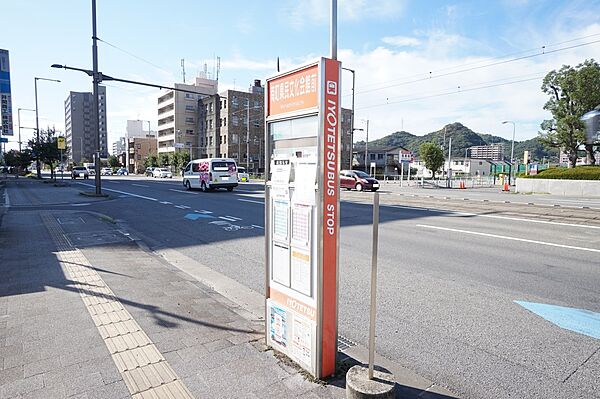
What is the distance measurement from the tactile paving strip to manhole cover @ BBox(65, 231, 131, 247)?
2618 mm

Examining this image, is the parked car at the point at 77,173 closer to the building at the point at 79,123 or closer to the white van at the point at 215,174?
the white van at the point at 215,174

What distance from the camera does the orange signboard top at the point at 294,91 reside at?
277 centimetres

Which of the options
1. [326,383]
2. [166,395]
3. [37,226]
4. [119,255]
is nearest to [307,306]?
[326,383]

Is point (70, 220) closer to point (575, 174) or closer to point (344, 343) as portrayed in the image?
point (344, 343)

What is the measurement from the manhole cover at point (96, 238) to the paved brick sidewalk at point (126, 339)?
1.80 metres

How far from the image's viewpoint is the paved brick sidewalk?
9.20 feet

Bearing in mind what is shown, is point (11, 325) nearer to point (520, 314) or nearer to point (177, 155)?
point (520, 314)

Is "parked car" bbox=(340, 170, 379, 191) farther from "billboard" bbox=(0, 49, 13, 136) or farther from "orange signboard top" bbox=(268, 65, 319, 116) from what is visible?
"orange signboard top" bbox=(268, 65, 319, 116)

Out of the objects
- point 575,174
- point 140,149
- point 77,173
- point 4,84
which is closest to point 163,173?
point 77,173

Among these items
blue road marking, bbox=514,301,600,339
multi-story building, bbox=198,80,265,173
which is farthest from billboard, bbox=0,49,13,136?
multi-story building, bbox=198,80,265,173

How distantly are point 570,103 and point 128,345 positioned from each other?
4273 cm

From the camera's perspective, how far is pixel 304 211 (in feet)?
9.47

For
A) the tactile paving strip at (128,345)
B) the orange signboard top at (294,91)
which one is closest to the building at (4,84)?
the tactile paving strip at (128,345)

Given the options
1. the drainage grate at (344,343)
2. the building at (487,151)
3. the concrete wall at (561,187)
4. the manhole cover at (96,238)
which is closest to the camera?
the drainage grate at (344,343)
